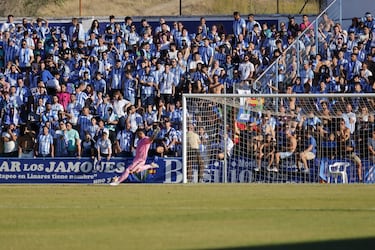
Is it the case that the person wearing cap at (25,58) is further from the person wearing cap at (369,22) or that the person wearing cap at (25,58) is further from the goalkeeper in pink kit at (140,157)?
the person wearing cap at (369,22)

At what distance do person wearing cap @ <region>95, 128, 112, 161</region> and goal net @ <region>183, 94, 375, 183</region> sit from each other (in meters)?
2.78

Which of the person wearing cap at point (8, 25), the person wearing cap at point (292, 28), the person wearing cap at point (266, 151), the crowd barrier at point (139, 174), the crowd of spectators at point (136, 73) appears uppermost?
the person wearing cap at point (8, 25)

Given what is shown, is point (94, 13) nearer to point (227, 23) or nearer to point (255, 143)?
point (227, 23)

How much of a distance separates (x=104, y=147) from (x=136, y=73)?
3.90 meters

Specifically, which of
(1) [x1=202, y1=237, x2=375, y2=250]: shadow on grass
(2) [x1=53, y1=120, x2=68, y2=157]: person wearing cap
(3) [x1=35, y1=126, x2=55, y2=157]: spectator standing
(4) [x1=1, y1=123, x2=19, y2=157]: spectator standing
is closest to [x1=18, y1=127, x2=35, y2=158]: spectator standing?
(4) [x1=1, y1=123, x2=19, y2=157]: spectator standing

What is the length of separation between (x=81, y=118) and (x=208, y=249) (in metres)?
A: 21.6

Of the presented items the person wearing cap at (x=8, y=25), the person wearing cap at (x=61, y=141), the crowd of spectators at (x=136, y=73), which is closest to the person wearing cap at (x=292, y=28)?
the crowd of spectators at (x=136, y=73)

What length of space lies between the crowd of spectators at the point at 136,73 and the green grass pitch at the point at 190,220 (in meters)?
9.73

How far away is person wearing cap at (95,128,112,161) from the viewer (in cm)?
3141

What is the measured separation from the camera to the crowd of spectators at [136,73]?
106ft

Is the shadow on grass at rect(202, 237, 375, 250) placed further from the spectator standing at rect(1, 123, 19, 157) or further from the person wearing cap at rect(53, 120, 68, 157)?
the spectator standing at rect(1, 123, 19, 157)

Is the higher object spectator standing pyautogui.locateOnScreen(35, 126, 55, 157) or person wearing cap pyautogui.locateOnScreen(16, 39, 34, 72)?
person wearing cap pyautogui.locateOnScreen(16, 39, 34, 72)

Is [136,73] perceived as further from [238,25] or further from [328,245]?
[328,245]

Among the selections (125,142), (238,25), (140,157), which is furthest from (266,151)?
(238,25)
